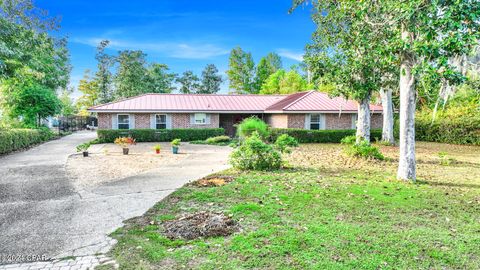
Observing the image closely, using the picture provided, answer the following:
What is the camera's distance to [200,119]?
24281 millimetres

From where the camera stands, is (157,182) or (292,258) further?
(157,182)

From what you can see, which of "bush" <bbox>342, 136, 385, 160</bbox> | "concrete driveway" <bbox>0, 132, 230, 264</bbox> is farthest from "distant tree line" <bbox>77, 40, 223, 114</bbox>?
"bush" <bbox>342, 136, 385, 160</bbox>

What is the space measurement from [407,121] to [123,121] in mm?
19817

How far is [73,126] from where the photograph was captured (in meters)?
38.4

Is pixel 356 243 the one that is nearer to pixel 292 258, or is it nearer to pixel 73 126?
pixel 292 258

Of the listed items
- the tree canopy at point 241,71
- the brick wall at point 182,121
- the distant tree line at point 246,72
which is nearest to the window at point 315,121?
the brick wall at point 182,121

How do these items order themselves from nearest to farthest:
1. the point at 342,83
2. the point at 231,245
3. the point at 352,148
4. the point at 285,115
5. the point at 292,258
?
the point at 292,258
the point at 231,245
the point at 352,148
the point at 342,83
the point at 285,115

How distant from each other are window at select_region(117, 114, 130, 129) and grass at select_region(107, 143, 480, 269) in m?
16.8

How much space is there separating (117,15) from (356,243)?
2161cm

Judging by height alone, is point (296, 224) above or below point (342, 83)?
below

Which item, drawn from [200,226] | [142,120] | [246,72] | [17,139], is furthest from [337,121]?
[246,72]

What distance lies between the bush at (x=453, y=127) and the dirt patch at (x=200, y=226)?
18948 mm

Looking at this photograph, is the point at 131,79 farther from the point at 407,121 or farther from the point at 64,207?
the point at 407,121

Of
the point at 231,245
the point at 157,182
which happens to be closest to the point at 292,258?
the point at 231,245
